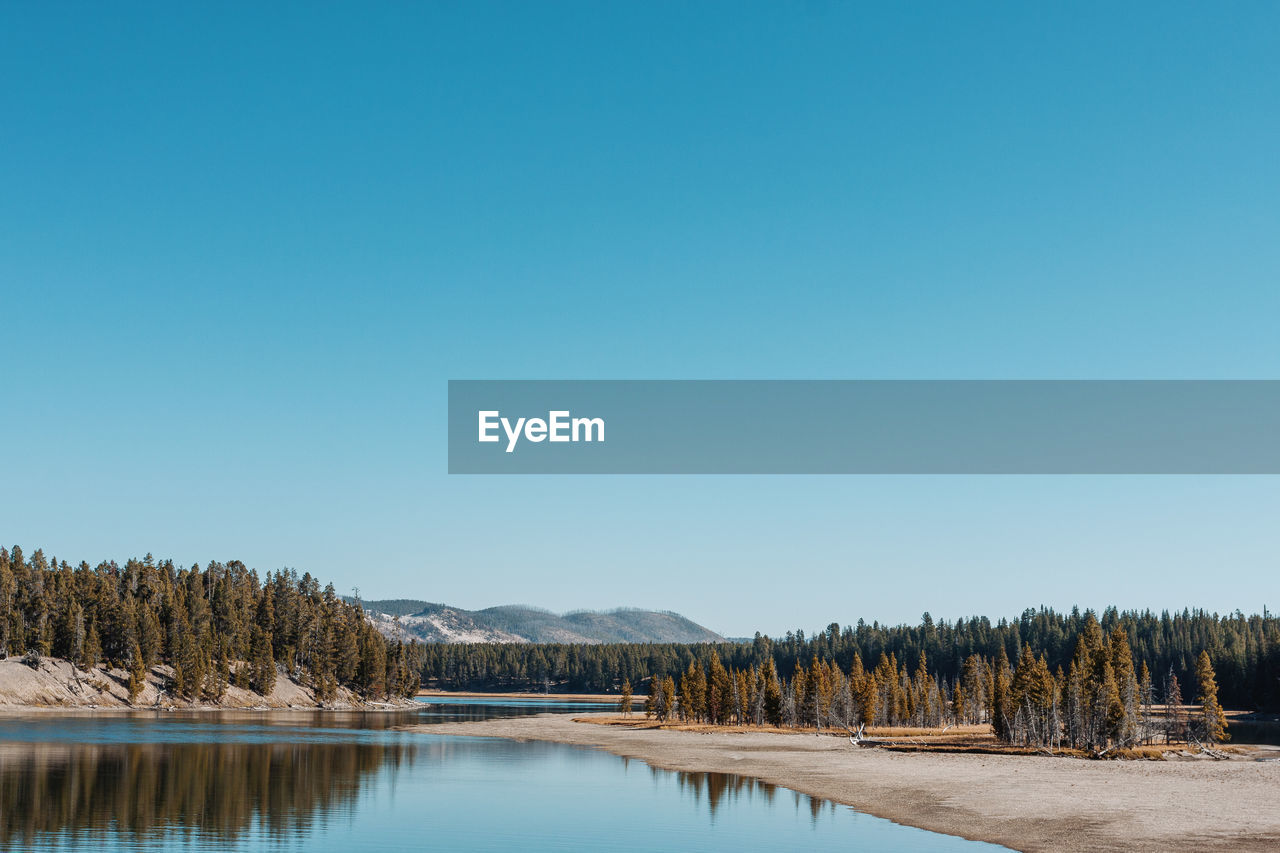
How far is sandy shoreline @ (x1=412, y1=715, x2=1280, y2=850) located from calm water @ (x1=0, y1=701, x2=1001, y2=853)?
4.76m

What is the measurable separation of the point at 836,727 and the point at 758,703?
14.5m

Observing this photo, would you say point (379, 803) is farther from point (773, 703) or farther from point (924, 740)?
point (773, 703)

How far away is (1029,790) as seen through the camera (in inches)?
3187

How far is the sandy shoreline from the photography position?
5819cm

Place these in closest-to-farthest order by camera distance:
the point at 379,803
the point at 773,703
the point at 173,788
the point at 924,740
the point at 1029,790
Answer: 1. the point at 379,803
2. the point at 173,788
3. the point at 1029,790
4. the point at 924,740
5. the point at 773,703

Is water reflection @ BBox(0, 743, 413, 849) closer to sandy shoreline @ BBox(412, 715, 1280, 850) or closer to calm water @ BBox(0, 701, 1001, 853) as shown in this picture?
calm water @ BBox(0, 701, 1001, 853)

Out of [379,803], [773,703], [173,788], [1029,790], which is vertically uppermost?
[173,788]

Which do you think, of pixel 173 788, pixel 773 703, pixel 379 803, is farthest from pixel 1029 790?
pixel 773 703

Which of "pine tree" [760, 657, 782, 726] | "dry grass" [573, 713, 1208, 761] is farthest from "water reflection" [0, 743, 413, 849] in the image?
"pine tree" [760, 657, 782, 726]

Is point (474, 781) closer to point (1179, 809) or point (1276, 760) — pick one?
point (1179, 809)

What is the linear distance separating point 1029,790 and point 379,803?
48.6m

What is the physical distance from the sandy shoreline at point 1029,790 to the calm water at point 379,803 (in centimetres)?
476

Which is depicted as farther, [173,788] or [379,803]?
[173,788]

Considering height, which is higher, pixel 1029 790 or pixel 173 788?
pixel 173 788
